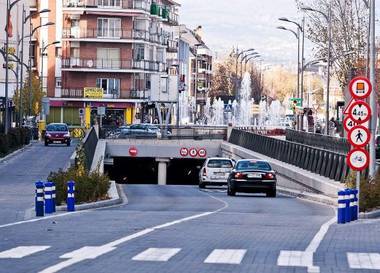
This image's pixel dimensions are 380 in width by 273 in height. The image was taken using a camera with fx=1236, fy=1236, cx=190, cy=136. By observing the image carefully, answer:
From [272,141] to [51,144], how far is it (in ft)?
102

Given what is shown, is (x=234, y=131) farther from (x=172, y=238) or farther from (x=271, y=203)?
(x=172, y=238)

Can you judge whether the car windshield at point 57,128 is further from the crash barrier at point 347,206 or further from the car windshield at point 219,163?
the crash barrier at point 347,206

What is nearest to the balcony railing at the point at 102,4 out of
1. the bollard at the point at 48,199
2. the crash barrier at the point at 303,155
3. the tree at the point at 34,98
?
the tree at the point at 34,98

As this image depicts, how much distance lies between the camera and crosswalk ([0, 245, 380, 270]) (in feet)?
57.8

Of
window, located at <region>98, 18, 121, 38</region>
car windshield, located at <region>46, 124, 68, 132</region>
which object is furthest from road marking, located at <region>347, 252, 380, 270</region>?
window, located at <region>98, 18, 121, 38</region>

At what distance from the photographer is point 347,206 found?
28.9 m

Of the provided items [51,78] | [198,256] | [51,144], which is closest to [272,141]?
[51,144]

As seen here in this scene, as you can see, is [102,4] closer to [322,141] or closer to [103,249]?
[322,141]

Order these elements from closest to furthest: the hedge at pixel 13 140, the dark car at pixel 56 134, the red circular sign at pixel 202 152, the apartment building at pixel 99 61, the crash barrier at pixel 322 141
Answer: the crash barrier at pixel 322 141
the hedge at pixel 13 140
the red circular sign at pixel 202 152
the dark car at pixel 56 134
the apartment building at pixel 99 61

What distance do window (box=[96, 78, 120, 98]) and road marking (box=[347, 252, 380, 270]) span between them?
111705 mm

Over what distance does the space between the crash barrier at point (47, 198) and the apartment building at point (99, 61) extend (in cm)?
9434

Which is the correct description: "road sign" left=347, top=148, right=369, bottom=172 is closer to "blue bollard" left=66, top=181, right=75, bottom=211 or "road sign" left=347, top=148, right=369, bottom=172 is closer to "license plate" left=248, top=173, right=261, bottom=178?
"blue bollard" left=66, top=181, right=75, bottom=211

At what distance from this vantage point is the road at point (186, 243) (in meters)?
16.9

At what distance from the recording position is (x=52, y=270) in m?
15.7
